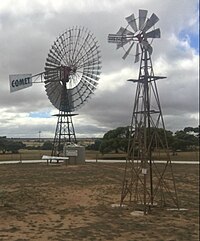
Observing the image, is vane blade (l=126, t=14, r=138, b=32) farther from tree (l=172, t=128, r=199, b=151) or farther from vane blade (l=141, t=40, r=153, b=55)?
tree (l=172, t=128, r=199, b=151)

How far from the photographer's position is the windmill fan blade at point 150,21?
15615 millimetres

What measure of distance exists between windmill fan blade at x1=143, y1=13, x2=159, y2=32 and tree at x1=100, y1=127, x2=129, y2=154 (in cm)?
4246

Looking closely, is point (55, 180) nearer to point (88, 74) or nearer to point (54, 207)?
point (54, 207)

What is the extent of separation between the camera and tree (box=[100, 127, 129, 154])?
5916 cm

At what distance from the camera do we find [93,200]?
18109 mm

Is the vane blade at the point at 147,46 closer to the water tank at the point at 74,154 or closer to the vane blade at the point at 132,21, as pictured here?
the vane blade at the point at 132,21

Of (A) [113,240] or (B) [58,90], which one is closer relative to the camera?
(A) [113,240]

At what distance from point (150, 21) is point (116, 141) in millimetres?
44664

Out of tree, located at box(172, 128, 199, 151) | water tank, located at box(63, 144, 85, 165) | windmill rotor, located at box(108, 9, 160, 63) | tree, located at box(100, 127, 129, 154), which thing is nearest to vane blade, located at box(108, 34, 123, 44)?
windmill rotor, located at box(108, 9, 160, 63)

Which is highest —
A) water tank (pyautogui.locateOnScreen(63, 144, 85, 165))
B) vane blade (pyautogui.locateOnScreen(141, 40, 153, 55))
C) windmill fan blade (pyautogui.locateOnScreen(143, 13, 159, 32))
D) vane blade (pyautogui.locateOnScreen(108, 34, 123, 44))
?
windmill fan blade (pyautogui.locateOnScreen(143, 13, 159, 32))

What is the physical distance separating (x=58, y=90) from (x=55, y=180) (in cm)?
2507

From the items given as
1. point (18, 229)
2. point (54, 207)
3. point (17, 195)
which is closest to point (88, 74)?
point (17, 195)

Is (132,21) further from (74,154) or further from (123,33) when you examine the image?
(74,154)

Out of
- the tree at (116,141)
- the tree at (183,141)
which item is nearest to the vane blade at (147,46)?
the tree at (116,141)
